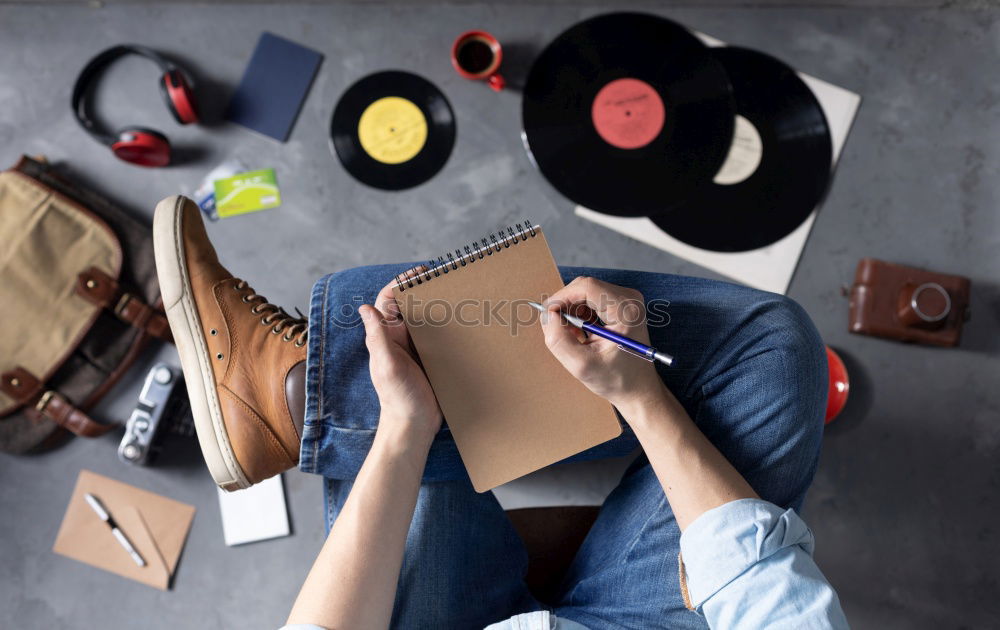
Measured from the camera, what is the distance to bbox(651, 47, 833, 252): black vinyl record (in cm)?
122

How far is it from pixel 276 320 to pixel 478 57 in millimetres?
673

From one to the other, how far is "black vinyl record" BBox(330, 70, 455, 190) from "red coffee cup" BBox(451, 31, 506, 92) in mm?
74

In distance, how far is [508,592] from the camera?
835 mm

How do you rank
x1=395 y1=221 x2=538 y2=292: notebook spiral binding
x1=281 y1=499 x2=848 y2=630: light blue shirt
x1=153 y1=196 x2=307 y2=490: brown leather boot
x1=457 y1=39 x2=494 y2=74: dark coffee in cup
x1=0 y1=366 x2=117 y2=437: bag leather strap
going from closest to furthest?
1. x1=281 y1=499 x2=848 y2=630: light blue shirt
2. x1=395 y1=221 x2=538 y2=292: notebook spiral binding
3. x1=153 y1=196 x2=307 y2=490: brown leather boot
4. x1=0 y1=366 x2=117 y2=437: bag leather strap
5. x1=457 y1=39 x2=494 y2=74: dark coffee in cup

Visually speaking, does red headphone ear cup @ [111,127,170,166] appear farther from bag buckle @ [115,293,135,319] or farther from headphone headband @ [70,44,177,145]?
bag buckle @ [115,293,135,319]

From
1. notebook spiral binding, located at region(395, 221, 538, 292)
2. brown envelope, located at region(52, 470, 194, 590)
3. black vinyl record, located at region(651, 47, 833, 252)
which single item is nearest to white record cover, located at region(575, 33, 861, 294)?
black vinyl record, located at region(651, 47, 833, 252)

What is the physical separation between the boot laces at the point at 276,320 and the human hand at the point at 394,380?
0.19 metres

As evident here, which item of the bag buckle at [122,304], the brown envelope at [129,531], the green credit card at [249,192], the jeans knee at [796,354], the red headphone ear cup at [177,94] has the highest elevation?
the jeans knee at [796,354]

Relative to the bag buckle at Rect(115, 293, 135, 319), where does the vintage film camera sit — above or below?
below

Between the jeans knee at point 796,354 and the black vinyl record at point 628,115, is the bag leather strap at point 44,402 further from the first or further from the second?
the jeans knee at point 796,354

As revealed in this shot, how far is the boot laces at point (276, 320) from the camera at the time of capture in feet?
3.04

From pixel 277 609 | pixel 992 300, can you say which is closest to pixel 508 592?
pixel 277 609

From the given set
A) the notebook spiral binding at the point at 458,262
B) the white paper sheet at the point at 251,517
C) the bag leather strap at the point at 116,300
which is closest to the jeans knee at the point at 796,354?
the notebook spiral binding at the point at 458,262

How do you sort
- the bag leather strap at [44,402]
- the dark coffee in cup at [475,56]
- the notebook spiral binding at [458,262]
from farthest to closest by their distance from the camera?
the dark coffee in cup at [475,56] < the bag leather strap at [44,402] < the notebook spiral binding at [458,262]
